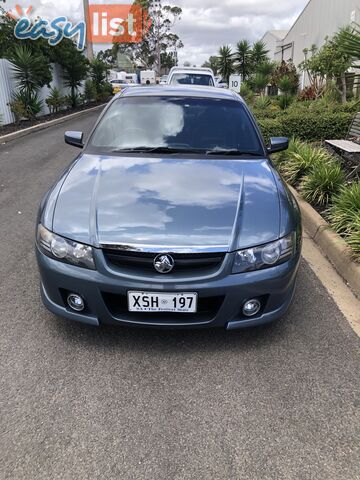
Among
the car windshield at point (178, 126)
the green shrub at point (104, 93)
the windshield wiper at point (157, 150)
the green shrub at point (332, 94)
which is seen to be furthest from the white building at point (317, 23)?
the windshield wiper at point (157, 150)

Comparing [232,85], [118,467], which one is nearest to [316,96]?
[232,85]

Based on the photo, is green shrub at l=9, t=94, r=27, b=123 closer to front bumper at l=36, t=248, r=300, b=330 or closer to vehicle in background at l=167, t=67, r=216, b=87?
vehicle in background at l=167, t=67, r=216, b=87

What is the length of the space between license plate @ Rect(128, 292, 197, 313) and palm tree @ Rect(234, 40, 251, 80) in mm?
30826

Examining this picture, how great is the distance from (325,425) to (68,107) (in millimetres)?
20625

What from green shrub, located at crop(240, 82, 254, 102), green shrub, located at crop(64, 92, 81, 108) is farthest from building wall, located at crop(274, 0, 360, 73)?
green shrub, located at crop(64, 92, 81, 108)

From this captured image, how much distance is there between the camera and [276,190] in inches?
122

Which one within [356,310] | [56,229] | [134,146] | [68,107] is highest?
[134,146]

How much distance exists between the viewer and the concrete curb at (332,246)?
11.9 ft

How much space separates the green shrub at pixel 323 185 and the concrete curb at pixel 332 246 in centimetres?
20

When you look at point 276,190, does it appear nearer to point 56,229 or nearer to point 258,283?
point 258,283

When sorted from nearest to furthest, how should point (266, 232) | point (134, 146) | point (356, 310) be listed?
point (266, 232) < point (356, 310) < point (134, 146)

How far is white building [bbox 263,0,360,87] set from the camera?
20.5 metres

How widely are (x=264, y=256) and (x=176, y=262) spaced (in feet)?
1.74

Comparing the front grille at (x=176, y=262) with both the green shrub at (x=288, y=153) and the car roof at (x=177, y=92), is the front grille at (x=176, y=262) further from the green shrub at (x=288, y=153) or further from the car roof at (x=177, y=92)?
the green shrub at (x=288, y=153)
